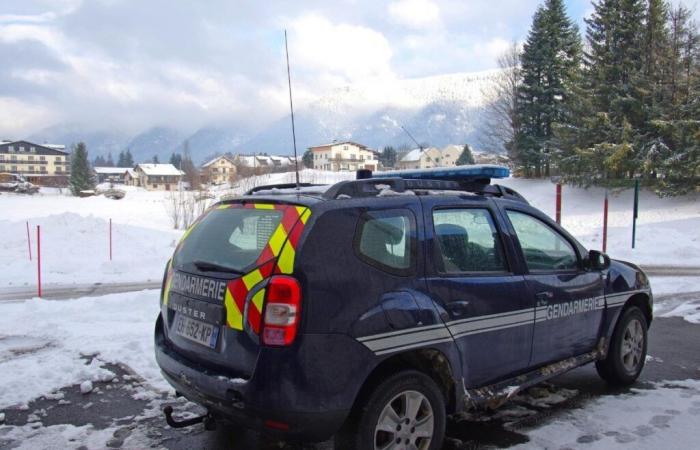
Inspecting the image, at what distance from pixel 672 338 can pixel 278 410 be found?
592cm

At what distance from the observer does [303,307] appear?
299cm

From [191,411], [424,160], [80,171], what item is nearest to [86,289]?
[191,411]

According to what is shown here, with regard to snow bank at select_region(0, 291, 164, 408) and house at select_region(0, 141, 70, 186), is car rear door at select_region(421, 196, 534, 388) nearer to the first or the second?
snow bank at select_region(0, 291, 164, 408)

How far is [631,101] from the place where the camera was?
99.0 ft

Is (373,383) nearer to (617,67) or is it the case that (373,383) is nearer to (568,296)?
(568,296)

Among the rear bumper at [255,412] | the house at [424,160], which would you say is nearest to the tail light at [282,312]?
the rear bumper at [255,412]

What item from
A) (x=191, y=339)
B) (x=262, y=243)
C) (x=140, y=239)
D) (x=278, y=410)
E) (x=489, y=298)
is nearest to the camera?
(x=278, y=410)

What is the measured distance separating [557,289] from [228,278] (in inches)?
102

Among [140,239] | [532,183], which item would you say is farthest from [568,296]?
[532,183]

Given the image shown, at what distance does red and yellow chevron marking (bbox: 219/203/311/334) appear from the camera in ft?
9.96

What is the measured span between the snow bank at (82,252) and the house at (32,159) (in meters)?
126

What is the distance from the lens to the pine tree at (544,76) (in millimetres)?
38250

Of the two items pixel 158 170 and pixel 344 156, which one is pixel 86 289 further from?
pixel 158 170

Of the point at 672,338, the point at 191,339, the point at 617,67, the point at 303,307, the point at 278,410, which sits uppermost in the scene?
the point at 617,67
